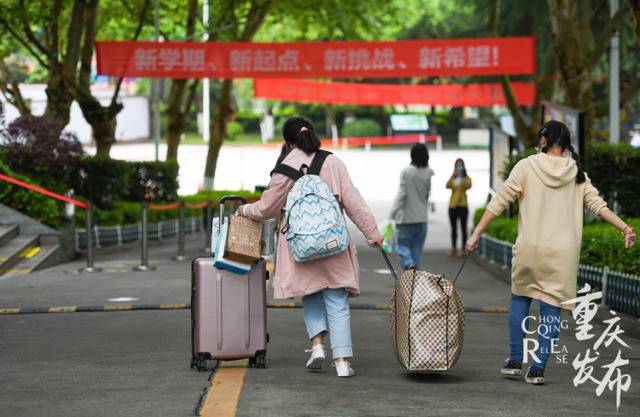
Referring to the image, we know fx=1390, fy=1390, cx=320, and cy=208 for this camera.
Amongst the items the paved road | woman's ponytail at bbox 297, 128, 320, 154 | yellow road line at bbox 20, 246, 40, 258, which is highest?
woman's ponytail at bbox 297, 128, 320, 154

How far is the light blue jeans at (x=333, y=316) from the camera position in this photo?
8750 mm

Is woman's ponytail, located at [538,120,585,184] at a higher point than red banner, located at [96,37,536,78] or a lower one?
lower

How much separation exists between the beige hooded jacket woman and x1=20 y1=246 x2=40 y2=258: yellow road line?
38.3 ft

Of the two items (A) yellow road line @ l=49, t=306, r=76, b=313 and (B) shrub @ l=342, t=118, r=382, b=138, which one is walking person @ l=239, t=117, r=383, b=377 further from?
(B) shrub @ l=342, t=118, r=382, b=138

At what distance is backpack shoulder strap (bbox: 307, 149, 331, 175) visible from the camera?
880cm

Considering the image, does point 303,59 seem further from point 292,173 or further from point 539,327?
point 539,327

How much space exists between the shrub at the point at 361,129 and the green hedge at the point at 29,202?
64525 millimetres

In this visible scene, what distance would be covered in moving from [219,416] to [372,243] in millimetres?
1955

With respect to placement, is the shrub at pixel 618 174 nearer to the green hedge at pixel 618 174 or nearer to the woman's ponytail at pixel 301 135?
the green hedge at pixel 618 174

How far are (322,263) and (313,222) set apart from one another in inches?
15.1

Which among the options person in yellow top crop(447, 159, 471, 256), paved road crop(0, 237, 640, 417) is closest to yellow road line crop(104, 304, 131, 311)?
paved road crop(0, 237, 640, 417)

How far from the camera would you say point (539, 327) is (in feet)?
28.3

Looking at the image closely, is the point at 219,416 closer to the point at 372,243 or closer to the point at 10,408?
the point at 10,408

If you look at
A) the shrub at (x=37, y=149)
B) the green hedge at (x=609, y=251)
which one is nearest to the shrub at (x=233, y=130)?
the shrub at (x=37, y=149)
